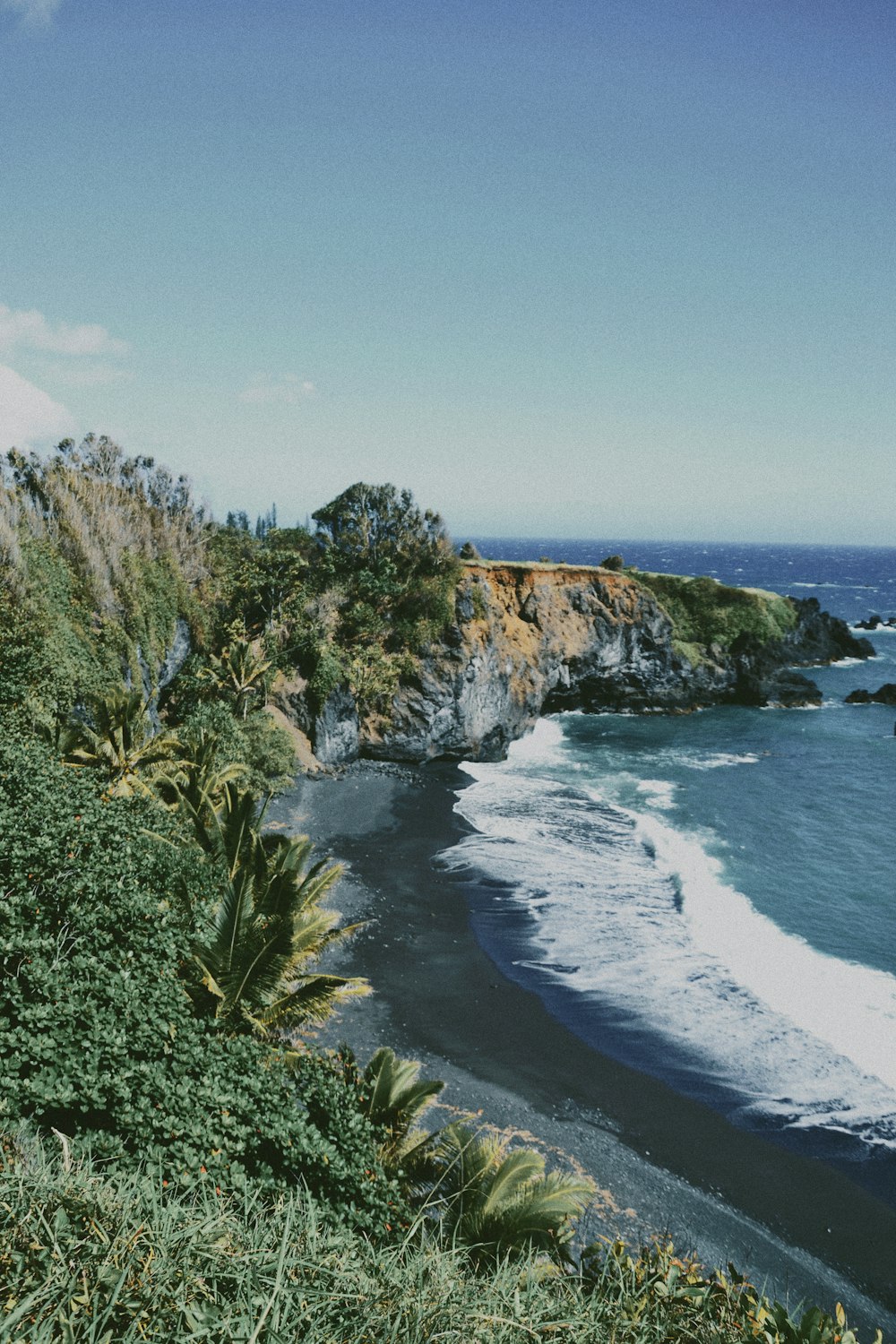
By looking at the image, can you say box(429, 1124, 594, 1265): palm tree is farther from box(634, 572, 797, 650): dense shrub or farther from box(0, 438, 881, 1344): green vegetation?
box(634, 572, 797, 650): dense shrub

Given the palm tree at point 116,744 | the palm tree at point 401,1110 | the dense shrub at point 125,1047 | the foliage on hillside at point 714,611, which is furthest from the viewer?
the foliage on hillside at point 714,611

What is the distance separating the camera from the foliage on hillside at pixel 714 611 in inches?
2496

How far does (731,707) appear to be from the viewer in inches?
2274

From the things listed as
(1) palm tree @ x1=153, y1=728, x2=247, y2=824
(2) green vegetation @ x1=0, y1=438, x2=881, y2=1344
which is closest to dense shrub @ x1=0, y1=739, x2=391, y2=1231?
(2) green vegetation @ x1=0, y1=438, x2=881, y2=1344

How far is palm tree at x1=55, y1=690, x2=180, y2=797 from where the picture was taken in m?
20.0

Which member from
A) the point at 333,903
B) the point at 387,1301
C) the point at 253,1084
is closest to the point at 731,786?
the point at 333,903

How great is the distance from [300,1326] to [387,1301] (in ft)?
2.27

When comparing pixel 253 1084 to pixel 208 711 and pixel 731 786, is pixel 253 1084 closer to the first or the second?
pixel 208 711

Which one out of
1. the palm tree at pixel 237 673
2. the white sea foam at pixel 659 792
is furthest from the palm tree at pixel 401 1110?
the white sea foam at pixel 659 792

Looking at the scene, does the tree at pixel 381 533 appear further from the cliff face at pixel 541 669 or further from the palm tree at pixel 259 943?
the palm tree at pixel 259 943

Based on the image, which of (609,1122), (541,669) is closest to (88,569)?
(609,1122)

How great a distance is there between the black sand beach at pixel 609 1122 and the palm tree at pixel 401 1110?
4173 millimetres

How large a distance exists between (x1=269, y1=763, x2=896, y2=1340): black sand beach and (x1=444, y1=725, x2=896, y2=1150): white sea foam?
5.04 feet

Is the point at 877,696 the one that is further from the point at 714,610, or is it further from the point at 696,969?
the point at 696,969
